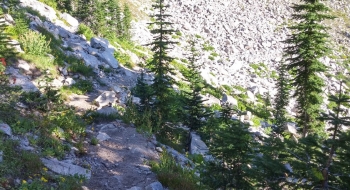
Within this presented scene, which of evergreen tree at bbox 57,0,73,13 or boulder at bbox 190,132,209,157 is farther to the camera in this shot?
evergreen tree at bbox 57,0,73,13

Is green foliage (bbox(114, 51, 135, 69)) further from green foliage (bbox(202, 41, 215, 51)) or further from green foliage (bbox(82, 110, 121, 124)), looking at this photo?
green foliage (bbox(202, 41, 215, 51))

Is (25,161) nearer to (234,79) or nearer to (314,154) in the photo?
(314,154)

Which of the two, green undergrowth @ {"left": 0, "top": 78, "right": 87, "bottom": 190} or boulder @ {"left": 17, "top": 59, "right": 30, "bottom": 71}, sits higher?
boulder @ {"left": 17, "top": 59, "right": 30, "bottom": 71}

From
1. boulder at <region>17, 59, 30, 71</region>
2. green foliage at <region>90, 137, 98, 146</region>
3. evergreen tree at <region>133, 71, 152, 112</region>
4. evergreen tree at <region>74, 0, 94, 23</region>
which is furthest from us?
evergreen tree at <region>74, 0, 94, 23</region>

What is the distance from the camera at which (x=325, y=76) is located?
30547 mm

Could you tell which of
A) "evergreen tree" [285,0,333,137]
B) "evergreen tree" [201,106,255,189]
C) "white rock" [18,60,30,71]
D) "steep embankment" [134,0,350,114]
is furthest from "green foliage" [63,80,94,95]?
"steep embankment" [134,0,350,114]

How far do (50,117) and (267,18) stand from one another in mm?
37229

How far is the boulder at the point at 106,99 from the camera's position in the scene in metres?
12.9

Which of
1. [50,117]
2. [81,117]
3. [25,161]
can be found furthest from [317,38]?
[25,161]

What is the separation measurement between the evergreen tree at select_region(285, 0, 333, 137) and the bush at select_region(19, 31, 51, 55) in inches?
471

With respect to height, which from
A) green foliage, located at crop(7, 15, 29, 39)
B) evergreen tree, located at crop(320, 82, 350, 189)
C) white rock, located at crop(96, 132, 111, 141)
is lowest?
white rock, located at crop(96, 132, 111, 141)

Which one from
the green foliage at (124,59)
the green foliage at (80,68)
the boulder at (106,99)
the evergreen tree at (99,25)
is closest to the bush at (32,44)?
the green foliage at (80,68)

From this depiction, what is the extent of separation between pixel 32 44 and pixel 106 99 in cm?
432

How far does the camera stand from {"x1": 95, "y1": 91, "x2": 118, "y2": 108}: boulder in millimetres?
12883
